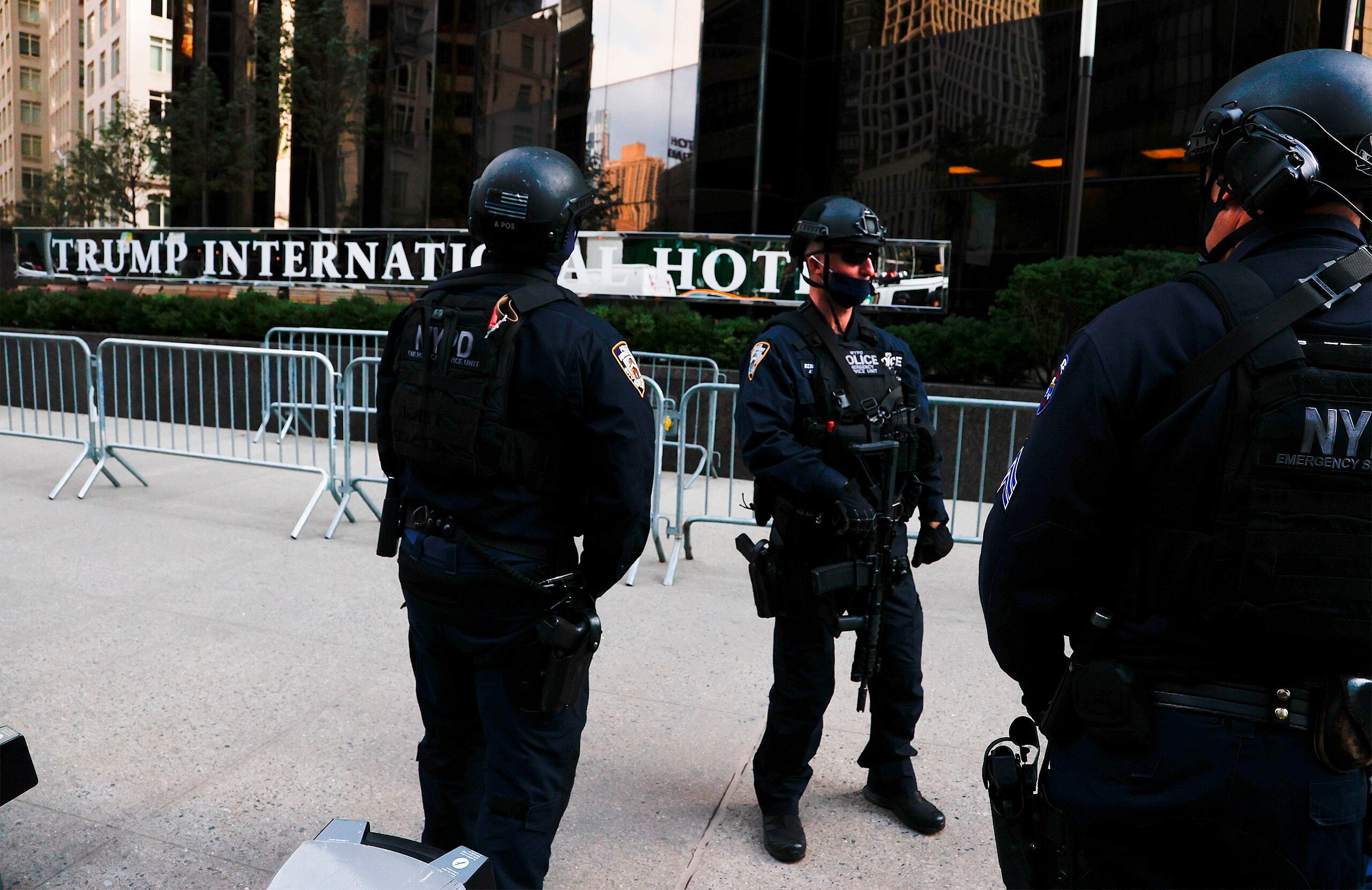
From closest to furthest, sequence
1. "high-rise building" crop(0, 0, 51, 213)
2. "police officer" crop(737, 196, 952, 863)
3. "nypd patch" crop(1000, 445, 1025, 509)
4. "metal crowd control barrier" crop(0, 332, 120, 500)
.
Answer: "nypd patch" crop(1000, 445, 1025, 509)
"police officer" crop(737, 196, 952, 863)
"metal crowd control barrier" crop(0, 332, 120, 500)
"high-rise building" crop(0, 0, 51, 213)

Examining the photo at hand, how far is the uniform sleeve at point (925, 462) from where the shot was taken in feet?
11.5

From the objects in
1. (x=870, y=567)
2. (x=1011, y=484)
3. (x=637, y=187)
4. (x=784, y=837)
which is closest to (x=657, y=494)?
(x=870, y=567)

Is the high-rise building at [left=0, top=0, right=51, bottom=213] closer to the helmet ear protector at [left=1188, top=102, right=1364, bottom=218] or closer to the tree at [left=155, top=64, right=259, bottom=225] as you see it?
the tree at [left=155, top=64, right=259, bottom=225]

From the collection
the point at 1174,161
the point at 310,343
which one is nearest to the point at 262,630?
the point at 310,343

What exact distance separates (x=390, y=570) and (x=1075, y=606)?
498cm

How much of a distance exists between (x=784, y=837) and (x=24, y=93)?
41.7m

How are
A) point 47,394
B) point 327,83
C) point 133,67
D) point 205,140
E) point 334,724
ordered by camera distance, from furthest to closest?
point 133,67
point 205,140
point 327,83
point 47,394
point 334,724

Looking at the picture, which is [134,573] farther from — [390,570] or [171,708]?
[171,708]

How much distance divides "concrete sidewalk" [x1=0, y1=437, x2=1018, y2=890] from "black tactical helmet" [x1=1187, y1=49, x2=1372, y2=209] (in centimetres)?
223

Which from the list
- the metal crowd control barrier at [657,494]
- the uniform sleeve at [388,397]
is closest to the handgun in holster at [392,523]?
the uniform sleeve at [388,397]

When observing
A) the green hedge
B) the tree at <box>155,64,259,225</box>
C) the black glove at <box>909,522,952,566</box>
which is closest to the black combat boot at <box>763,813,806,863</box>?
the black glove at <box>909,522,952,566</box>

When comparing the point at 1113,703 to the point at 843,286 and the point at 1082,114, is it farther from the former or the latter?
the point at 1082,114

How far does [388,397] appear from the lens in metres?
2.90

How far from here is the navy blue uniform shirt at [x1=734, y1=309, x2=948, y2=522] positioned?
3.15m
